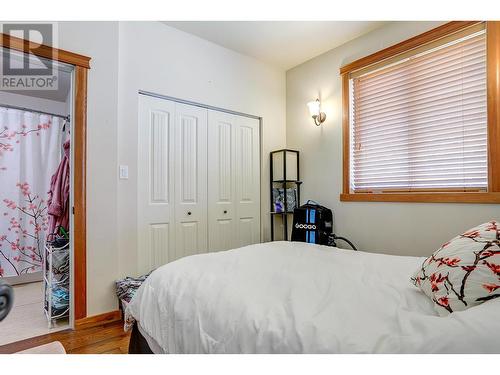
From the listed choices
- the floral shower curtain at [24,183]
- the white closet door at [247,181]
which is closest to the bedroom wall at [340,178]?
the white closet door at [247,181]

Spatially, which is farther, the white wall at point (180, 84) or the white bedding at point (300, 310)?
the white wall at point (180, 84)

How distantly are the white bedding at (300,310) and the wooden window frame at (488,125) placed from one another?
2.89 ft

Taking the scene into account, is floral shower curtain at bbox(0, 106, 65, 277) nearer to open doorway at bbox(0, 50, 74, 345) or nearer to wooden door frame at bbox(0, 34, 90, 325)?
open doorway at bbox(0, 50, 74, 345)

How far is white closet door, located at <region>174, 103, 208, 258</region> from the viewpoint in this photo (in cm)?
281

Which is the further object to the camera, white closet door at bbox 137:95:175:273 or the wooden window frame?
white closet door at bbox 137:95:175:273

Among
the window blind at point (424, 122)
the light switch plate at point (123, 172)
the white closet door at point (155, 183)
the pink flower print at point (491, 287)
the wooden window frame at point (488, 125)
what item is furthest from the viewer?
the white closet door at point (155, 183)

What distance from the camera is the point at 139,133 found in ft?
8.45

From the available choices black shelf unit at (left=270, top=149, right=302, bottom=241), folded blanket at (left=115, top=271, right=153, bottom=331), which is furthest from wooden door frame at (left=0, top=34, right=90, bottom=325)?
black shelf unit at (left=270, top=149, right=302, bottom=241)

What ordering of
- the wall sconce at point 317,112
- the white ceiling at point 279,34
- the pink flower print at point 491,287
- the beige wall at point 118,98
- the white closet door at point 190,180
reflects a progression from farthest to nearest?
the wall sconce at point 317,112
the white closet door at point 190,180
the white ceiling at point 279,34
the beige wall at point 118,98
the pink flower print at point 491,287

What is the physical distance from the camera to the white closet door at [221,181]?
3047 millimetres

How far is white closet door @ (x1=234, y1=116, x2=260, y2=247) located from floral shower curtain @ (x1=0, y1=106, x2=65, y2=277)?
2.35m

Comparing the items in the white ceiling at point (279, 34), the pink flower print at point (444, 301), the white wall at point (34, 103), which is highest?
the white ceiling at point (279, 34)

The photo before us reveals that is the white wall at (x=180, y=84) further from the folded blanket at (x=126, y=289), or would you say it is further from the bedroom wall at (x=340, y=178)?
the bedroom wall at (x=340, y=178)

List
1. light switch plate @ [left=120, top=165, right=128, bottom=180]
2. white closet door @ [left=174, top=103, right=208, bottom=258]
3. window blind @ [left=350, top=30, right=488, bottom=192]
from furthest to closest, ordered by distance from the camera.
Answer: white closet door @ [left=174, top=103, right=208, bottom=258]
light switch plate @ [left=120, top=165, right=128, bottom=180]
window blind @ [left=350, top=30, right=488, bottom=192]
